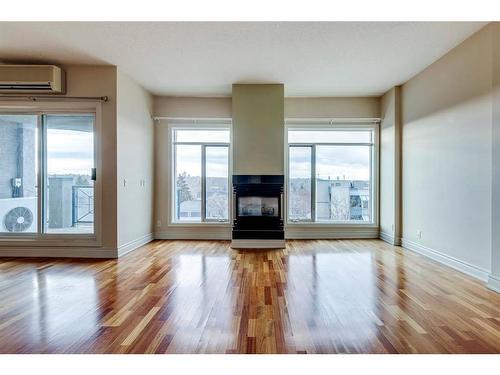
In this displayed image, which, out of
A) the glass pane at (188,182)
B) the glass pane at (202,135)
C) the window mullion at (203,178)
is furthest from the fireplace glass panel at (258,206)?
the glass pane at (202,135)

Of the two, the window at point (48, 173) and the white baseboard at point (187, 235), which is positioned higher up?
the window at point (48, 173)

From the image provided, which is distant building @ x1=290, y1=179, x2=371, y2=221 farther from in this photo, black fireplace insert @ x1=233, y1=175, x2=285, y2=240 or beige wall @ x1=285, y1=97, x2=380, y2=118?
beige wall @ x1=285, y1=97, x2=380, y2=118

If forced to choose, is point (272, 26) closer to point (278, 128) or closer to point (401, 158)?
point (278, 128)

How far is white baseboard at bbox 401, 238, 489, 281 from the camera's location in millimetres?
3428

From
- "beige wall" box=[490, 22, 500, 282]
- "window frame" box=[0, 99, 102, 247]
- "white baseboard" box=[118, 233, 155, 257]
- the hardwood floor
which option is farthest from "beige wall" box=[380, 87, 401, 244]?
"window frame" box=[0, 99, 102, 247]

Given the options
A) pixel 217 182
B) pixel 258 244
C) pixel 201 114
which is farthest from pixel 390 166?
pixel 201 114

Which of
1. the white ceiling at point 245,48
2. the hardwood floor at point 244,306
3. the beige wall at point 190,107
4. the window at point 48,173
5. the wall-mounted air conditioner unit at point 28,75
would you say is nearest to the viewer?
the hardwood floor at point 244,306

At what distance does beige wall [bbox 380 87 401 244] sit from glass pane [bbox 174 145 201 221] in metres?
3.55

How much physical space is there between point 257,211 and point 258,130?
1395mm

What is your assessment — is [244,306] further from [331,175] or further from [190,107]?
[190,107]

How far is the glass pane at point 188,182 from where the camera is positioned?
6168 mm

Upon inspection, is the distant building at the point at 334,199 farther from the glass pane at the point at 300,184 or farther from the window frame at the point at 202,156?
the window frame at the point at 202,156

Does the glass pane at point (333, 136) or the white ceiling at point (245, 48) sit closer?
the white ceiling at point (245, 48)

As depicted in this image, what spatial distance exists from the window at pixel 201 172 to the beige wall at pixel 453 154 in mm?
3318
